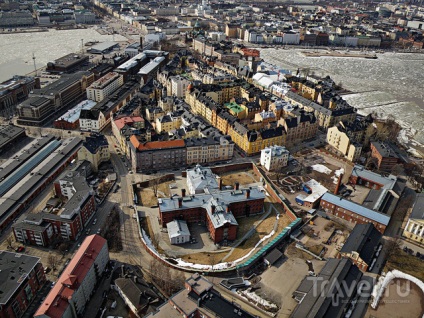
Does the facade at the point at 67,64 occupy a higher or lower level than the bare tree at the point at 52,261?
higher

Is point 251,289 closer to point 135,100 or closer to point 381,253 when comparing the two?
point 381,253

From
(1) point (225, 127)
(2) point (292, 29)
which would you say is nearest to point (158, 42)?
(2) point (292, 29)

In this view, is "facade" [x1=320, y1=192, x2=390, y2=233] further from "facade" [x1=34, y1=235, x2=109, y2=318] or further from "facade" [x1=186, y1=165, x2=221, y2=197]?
"facade" [x1=34, y1=235, x2=109, y2=318]

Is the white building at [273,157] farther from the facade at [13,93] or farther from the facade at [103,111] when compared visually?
the facade at [13,93]


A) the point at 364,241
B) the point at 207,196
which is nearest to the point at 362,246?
the point at 364,241

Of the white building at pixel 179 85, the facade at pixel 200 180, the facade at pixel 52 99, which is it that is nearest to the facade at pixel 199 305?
the facade at pixel 200 180

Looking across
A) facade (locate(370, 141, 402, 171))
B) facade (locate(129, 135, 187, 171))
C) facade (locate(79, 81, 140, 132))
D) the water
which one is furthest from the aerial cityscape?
the water
